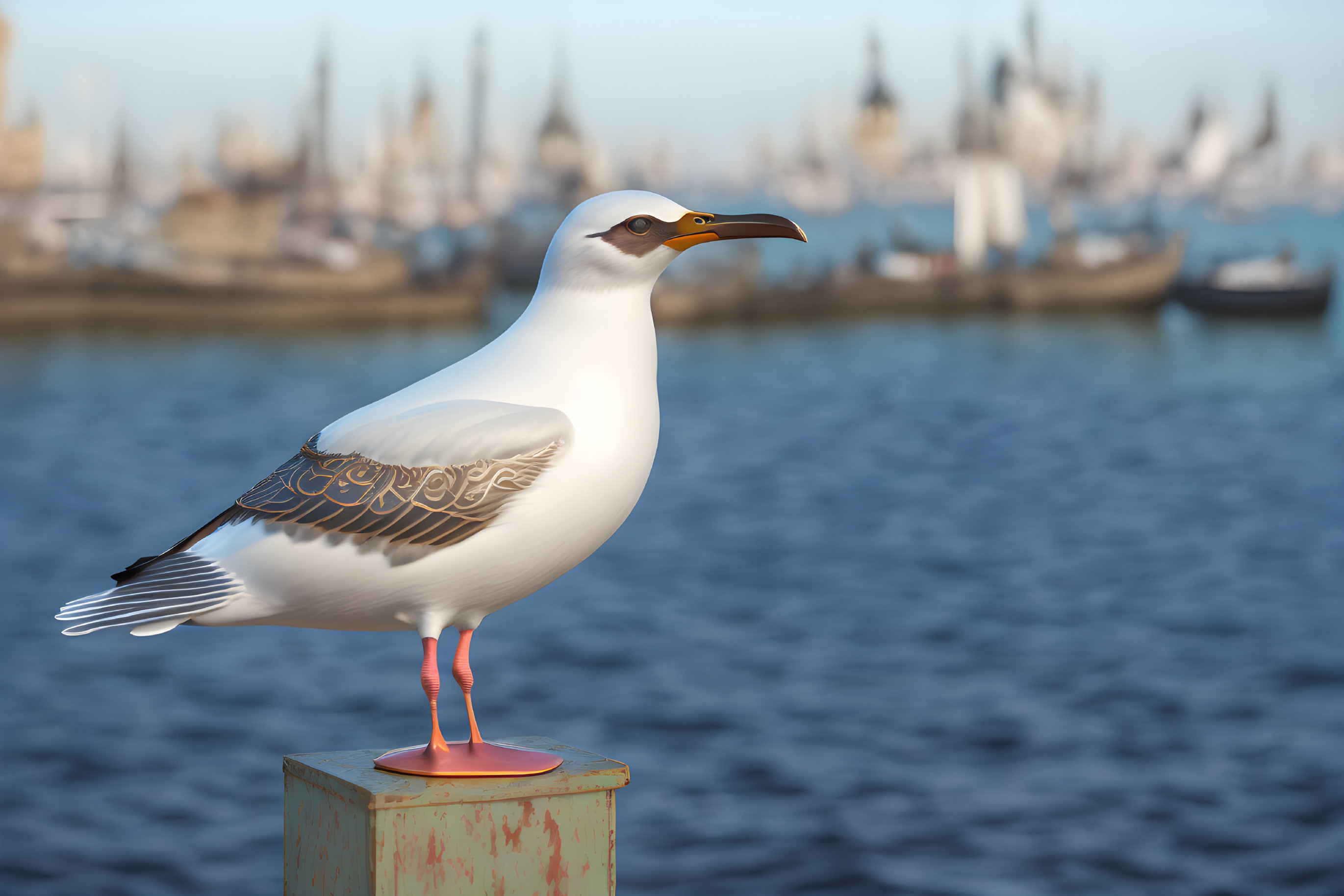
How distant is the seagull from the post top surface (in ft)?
0.15

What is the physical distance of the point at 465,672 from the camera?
3.81 metres

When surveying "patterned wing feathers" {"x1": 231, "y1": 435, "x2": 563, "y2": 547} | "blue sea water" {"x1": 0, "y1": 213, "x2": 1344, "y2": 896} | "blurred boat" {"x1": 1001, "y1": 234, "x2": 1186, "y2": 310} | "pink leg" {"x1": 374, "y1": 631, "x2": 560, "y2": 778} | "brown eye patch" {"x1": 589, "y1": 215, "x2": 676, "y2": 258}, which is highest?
"blurred boat" {"x1": 1001, "y1": 234, "x2": 1186, "y2": 310}

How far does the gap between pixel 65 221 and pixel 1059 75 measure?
4709 cm

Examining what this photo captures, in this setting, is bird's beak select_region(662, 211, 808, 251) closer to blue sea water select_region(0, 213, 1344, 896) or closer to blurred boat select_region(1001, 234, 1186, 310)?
blue sea water select_region(0, 213, 1344, 896)

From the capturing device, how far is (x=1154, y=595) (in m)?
20.9

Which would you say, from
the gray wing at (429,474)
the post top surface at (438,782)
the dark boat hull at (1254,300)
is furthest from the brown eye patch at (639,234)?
the dark boat hull at (1254,300)

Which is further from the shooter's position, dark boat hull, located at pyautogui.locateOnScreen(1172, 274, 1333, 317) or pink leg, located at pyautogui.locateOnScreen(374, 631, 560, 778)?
dark boat hull, located at pyautogui.locateOnScreen(1172, 274, 1333, 317)

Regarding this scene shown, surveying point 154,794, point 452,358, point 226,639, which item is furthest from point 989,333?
point 154,794

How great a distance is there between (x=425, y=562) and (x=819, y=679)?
1359cm

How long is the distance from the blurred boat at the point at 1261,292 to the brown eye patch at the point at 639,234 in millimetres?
62620

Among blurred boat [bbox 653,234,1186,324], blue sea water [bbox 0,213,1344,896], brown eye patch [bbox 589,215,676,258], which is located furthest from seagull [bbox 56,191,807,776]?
blurred boat [bbox 653,234,1186,324]

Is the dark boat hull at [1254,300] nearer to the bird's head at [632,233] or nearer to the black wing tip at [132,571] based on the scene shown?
the bird's head at [632,233]

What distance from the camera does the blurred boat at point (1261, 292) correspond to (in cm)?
6191

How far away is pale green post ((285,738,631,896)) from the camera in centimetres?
353
